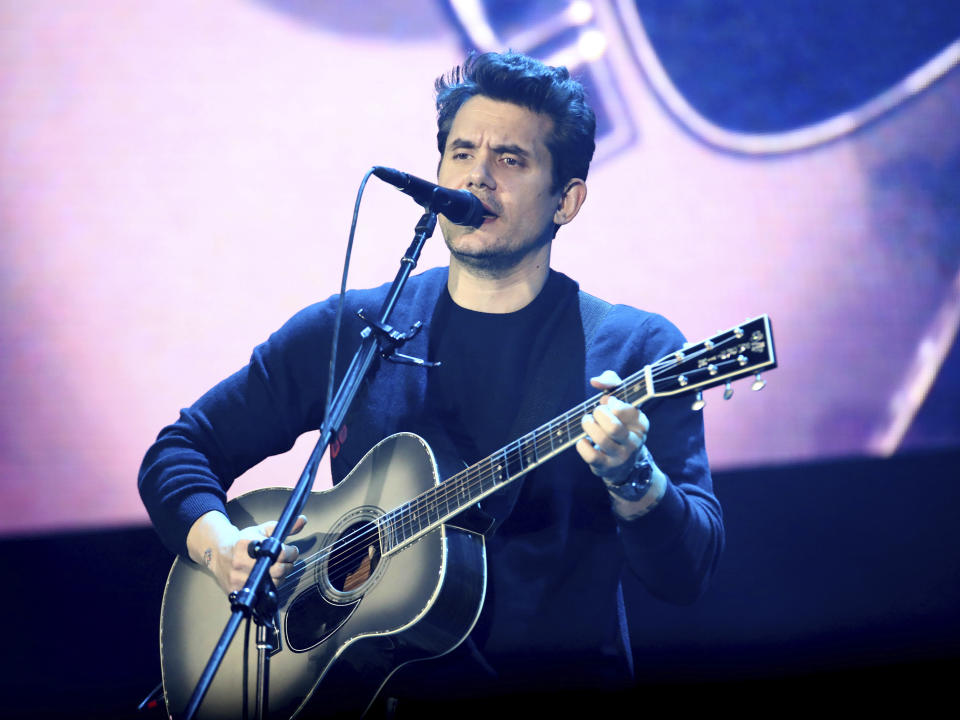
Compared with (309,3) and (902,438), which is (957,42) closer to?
(902,438)

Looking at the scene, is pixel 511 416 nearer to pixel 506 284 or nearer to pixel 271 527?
pixel 506 284

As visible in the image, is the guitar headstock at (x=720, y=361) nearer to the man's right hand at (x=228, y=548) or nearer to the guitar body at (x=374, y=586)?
the guitar body at (x=374, y=586)

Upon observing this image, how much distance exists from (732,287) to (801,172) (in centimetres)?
42

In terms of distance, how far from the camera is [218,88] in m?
2.53

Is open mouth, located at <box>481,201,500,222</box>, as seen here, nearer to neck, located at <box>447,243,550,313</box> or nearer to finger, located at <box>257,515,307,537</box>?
neck, located at <box>447,243,550,313</box>

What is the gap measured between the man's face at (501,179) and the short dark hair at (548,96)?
3 centimetres

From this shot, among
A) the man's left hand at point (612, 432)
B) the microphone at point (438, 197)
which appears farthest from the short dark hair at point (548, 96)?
the man's left hand at point (612, 432)

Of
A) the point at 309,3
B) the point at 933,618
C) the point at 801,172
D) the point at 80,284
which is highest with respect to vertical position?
the point at 309,3

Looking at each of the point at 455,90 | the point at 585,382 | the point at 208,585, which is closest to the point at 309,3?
the point at 455,90

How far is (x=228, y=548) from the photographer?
2039 millimetres

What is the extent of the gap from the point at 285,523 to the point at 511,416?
0.75 meters

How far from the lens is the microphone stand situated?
60.0 inches

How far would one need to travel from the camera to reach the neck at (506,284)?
2.33m

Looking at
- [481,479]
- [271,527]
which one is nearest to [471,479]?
[481,479]
